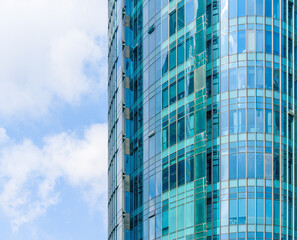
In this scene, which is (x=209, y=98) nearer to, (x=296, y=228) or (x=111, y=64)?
(x=296, y=228)

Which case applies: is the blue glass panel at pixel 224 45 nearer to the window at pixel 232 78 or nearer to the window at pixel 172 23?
the window at pixel 232 78

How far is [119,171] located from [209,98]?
19956mm

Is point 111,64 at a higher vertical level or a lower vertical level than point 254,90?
higher

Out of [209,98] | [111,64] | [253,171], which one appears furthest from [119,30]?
[253,171]

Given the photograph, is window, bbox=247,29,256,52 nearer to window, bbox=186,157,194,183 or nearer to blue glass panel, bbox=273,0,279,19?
blue glass panel, bbox=273,0,279,19

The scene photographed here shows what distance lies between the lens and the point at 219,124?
7506 centimetres

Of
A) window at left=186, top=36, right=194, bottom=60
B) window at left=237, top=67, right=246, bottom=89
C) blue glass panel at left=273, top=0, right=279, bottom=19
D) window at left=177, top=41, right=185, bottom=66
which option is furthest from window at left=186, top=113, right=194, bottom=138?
blue glass panel at left=273, top=0, right=279, bottom=19

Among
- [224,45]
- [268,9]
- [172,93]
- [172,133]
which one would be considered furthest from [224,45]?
[172,133]

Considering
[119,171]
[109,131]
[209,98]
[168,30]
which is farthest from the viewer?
[109,131]

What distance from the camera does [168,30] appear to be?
273 feet

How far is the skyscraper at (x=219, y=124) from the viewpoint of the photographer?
7212 cm

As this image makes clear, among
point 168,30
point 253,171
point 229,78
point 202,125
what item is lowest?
point 253,171

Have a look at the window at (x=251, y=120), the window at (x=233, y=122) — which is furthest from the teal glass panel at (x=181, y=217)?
the window at (x=251, y=120)

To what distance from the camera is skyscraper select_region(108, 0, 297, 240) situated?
7212 centimetres
